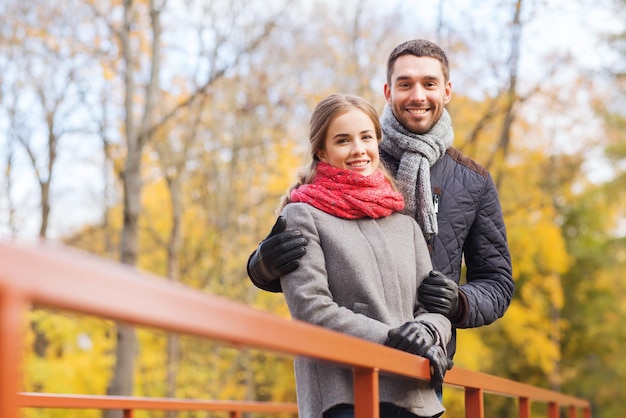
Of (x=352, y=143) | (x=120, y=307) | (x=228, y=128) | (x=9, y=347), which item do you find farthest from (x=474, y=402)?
(x=228, y=128)

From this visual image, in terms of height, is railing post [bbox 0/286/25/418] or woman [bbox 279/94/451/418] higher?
woman [bbox 279/94/451/418]

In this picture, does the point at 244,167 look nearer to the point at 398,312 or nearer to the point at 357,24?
the point at 357,24

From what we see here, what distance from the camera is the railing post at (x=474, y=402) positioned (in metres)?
2.82

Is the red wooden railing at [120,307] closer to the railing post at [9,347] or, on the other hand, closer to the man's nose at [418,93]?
the railing post at [9,347]

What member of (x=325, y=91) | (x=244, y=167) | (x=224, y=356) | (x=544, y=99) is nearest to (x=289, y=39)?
(x=325, y=91)

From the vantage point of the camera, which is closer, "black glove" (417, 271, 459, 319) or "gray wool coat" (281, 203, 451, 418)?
"gray wool coat" (281, 203, 451, 418)

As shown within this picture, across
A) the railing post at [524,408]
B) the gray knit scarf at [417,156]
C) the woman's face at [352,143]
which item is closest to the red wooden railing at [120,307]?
the woman's face at [352,143]

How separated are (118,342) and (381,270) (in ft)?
26.3

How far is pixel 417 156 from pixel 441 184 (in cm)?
15

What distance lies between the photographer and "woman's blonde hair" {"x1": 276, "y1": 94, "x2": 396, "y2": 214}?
8.71 ft

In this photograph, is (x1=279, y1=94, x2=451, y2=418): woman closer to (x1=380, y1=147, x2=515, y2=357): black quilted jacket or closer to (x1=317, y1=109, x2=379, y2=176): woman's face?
(x1=317, y1=109, x2=379, y2=176): woman's face

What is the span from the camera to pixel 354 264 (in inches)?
93.5

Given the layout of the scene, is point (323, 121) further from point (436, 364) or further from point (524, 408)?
point (524, 408)

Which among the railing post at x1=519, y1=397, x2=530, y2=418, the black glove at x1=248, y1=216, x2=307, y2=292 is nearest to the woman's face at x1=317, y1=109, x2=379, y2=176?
the black glove at x1=248, y1=216, x2=307, y2=292
